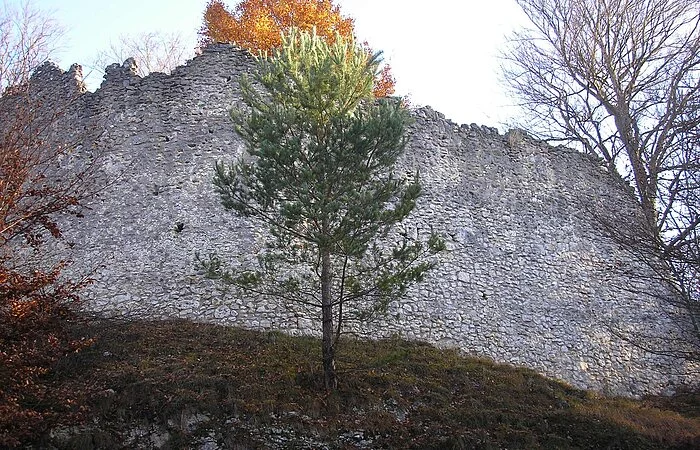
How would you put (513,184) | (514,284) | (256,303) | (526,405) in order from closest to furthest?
(526,405)
(256,303)
(514,284)
(513,184)

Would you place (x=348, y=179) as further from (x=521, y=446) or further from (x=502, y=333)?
(x=502, y=333)

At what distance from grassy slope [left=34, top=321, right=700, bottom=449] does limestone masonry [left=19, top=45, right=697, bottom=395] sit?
949 mm

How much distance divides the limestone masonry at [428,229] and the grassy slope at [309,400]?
0.95 metres

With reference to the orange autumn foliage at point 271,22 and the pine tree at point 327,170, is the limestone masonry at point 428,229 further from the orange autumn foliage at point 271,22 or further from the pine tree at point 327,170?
the orange autumn foliage at point 271,22

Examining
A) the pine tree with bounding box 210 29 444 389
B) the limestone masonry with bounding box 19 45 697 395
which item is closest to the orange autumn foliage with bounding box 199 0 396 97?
the limestone masonry with bounding box 19 45 697 395

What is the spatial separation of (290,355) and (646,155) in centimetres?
751

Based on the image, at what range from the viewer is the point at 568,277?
45.4 feet

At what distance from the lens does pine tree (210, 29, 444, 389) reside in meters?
8.41

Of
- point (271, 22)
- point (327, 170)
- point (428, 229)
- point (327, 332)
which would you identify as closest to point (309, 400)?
point (327, 332)

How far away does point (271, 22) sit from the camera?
65.1 ft

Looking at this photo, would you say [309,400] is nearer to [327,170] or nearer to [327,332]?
[327,332]

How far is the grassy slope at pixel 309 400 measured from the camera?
25.7ft

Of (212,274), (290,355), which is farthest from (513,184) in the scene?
(212,274)

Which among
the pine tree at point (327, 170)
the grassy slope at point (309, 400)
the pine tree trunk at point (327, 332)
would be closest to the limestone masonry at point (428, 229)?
the grassy slope at point (309, 400)
